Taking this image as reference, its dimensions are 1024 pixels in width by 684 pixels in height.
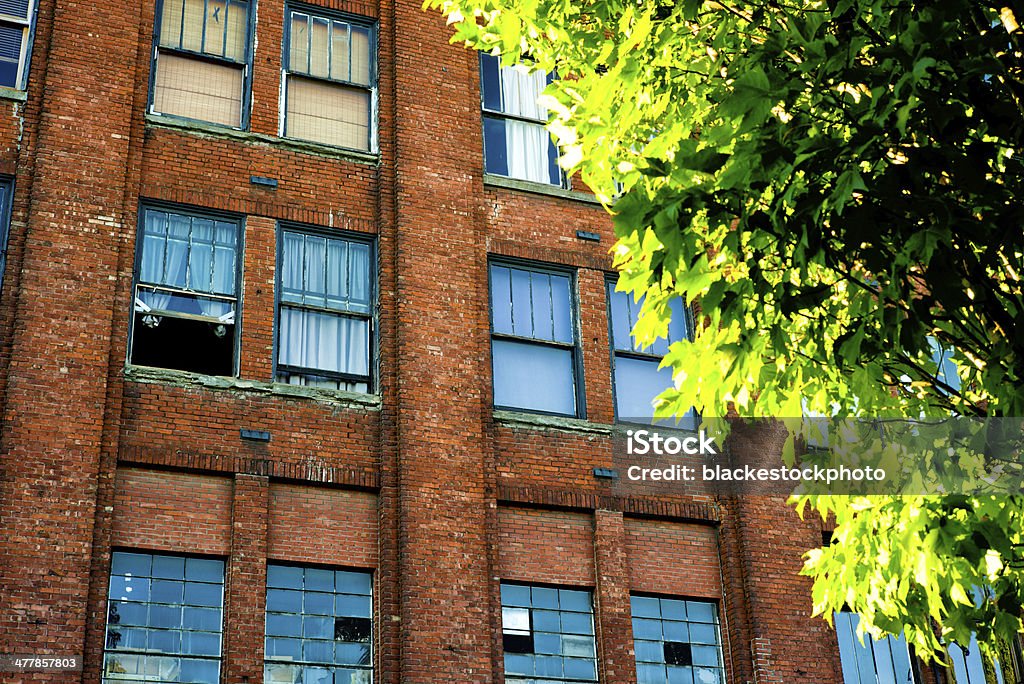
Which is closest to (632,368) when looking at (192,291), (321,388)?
(321,388)

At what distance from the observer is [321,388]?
1489 centimetres

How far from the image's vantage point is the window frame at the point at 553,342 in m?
16.1

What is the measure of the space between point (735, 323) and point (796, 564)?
9.07 metres

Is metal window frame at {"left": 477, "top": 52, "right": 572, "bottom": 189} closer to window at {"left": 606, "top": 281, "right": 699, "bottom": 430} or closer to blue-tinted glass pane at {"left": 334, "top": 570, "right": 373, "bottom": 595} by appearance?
window at {"left": 606, "top": 281, "right": 699, "bottom": 430}

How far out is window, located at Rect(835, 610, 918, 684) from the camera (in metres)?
16.0

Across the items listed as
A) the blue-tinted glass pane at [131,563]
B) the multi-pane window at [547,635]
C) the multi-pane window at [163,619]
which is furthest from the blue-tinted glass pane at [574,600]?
the blue-tinted glass pane at [131,563]

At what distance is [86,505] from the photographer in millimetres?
12922

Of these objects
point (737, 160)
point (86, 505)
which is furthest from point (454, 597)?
point (737, 160)

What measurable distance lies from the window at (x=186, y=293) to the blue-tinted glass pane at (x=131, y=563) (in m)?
2.33

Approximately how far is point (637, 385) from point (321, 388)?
180 inches

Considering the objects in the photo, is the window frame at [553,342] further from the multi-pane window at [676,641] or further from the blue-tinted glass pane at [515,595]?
the multi-pane window at [676,641]

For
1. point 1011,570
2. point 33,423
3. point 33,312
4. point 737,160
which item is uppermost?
point 33,312

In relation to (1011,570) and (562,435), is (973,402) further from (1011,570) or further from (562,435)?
(562,435)

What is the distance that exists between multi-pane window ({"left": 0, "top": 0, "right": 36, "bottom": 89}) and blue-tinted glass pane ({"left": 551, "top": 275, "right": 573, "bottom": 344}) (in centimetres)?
750
